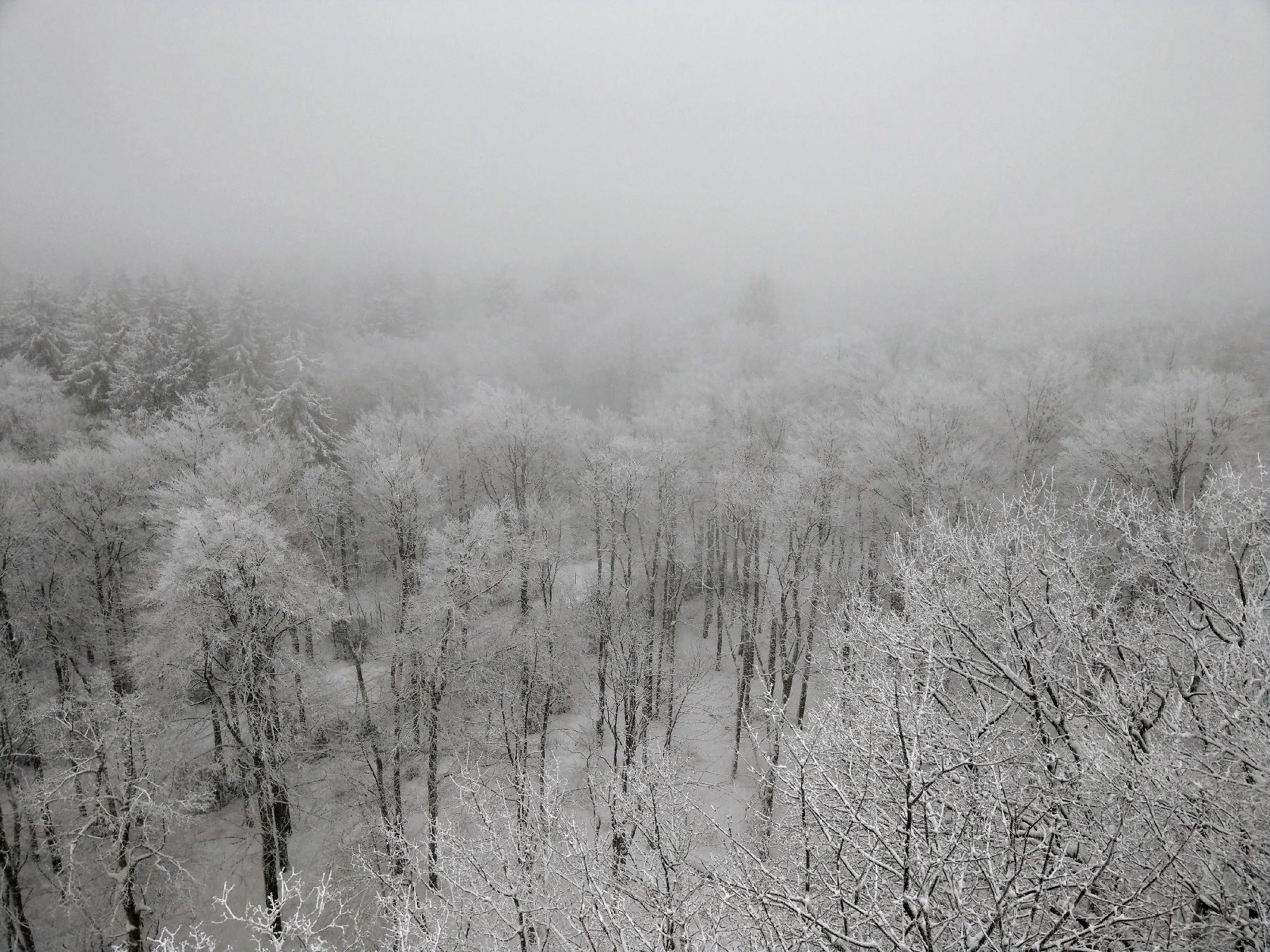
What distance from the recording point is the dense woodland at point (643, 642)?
260 inches

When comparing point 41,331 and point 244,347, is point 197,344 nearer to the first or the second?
point 244,347

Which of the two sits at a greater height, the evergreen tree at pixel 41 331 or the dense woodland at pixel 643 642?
the evergreen tree at pixel 41 331

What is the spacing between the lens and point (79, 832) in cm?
1251

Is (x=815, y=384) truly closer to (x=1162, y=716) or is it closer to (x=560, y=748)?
(x=560, y=748)

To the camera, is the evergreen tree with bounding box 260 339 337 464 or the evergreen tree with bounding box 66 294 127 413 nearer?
the evergreen tree with bounding box 260 339 337 464

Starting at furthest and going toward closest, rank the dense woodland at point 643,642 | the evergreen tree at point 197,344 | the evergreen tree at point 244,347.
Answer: the evergreen tree at point 244,347 → the evergreen tree at point 197,344 → the dense woodland at point 643,642

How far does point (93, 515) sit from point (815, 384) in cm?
3614

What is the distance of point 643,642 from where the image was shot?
1933 cm

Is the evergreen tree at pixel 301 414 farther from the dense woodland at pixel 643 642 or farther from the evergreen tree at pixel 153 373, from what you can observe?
the evergreen tree at pixel 153 373

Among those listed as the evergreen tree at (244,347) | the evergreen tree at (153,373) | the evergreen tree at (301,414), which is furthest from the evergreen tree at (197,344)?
the evergreen tree at (301,414)

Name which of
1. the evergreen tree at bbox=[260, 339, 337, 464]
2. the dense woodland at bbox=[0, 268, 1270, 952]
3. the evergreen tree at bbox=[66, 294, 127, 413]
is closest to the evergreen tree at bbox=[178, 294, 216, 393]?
the dense woodland at bbox=[0, 268, 1270, 952]

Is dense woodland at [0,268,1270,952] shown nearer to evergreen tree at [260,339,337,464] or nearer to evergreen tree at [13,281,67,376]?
evergreen tree at [260,339,337,464]

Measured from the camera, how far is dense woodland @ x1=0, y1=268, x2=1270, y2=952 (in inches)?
260

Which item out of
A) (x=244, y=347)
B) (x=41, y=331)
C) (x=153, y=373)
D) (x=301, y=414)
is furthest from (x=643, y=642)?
(x=41, y=331)
